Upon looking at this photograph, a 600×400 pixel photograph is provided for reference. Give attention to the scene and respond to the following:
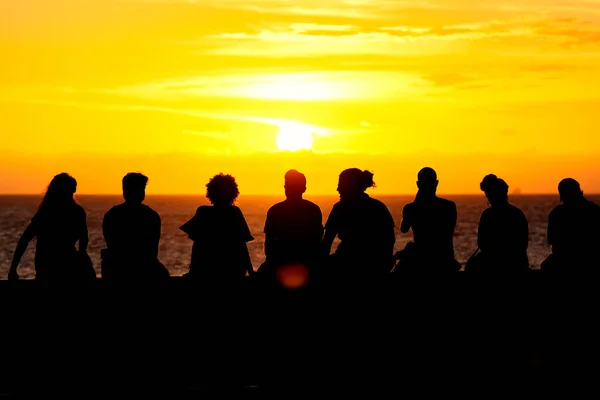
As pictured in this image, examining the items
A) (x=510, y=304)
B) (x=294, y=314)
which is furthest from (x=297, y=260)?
(x=510, y=304)

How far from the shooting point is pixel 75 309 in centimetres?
1224

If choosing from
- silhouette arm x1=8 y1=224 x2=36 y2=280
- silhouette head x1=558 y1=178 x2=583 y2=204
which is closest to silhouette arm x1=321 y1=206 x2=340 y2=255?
silhouette head x1=558 y1=178 x2=583 y2=204

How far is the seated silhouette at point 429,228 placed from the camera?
495 inches

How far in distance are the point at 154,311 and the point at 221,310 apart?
2.26 feet

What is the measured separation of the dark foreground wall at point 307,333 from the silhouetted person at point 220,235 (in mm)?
182

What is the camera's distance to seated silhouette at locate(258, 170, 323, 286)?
40.4 ft

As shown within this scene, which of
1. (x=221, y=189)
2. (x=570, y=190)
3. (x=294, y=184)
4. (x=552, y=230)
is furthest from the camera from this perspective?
(x=552, y=230)

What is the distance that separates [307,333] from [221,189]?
→ 1805 mm

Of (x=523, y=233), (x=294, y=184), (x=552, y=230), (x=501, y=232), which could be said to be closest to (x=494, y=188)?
(x=501, y=232)

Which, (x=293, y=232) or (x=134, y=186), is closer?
(x=134, y=186)

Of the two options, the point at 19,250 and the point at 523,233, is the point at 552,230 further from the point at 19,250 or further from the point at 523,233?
the point at 19,250

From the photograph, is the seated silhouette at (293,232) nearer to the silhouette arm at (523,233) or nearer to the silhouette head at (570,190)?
the silhouette arm at (523,233)

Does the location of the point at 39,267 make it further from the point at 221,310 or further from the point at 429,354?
the point at 429,354

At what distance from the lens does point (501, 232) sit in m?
12.6
